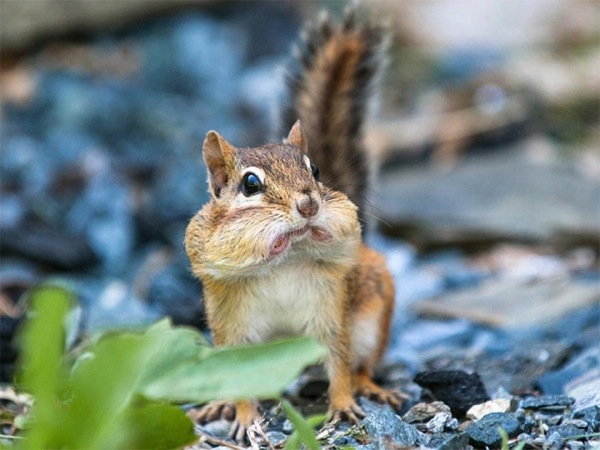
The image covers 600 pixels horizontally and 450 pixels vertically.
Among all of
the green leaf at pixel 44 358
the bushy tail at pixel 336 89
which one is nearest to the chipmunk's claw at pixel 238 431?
the green leaf at pixel 44 358

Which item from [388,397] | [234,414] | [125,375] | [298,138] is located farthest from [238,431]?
[125,375]

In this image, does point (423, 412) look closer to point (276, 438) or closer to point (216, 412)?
point (276, 438)

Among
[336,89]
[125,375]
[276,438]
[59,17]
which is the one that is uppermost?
[59,17]

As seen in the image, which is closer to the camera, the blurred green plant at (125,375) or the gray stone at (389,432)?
the blurred green plant at (125,375)

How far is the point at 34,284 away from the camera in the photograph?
5871mm

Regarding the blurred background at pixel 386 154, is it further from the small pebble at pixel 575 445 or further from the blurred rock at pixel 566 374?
the small pebble at pixel 575 445

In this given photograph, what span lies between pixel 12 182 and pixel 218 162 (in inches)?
158

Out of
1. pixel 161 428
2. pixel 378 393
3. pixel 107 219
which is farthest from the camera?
pixel 107 219

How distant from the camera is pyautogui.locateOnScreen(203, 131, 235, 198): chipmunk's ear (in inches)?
143

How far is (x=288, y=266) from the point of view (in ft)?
11.8

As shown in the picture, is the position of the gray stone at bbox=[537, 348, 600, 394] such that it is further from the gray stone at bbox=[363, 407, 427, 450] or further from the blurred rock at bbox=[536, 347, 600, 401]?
the gray stone at bbox=[363, 407, 427, 450]

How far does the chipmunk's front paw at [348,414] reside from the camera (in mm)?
3715

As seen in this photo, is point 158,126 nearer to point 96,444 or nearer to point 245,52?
point 245,52

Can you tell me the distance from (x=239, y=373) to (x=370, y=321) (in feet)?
5.31
